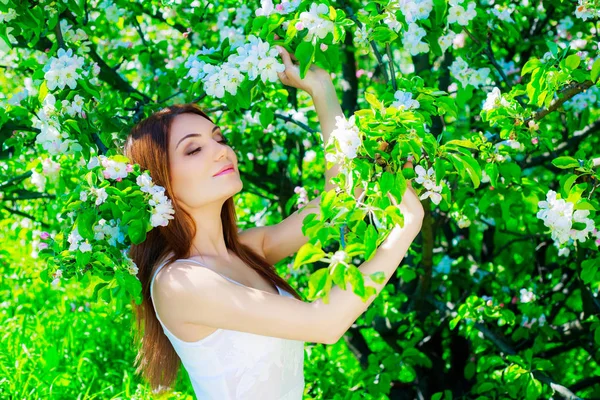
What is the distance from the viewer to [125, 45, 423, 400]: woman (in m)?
2.12

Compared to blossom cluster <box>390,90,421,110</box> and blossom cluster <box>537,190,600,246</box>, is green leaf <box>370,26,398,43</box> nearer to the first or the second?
blossom cluster <box>390,90,421,110</box>

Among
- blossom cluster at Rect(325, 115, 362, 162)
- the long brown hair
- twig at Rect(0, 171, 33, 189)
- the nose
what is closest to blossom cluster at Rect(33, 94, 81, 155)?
the long brown hair

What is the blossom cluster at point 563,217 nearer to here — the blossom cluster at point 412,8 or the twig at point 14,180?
the blossom cluster at point 412,8

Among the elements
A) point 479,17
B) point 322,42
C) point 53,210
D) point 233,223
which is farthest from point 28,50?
point 479,17

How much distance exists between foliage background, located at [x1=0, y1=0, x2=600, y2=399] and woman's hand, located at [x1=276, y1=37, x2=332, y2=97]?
0.05 meters

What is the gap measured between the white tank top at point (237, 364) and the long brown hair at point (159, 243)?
0.09 metres

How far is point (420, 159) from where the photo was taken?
205 cm

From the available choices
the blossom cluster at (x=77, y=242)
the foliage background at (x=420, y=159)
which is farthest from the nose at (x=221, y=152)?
the blossom cluster at (x=77, y=242)

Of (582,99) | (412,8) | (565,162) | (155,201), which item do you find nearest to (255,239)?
(155,201)

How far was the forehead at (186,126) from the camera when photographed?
2.36 m

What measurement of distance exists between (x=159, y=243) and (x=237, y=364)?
17.3 inches

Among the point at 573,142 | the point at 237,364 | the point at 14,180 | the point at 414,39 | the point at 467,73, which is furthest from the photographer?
the point at 573,142

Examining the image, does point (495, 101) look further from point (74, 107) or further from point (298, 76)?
point (74, 107)

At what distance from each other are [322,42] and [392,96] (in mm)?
246
